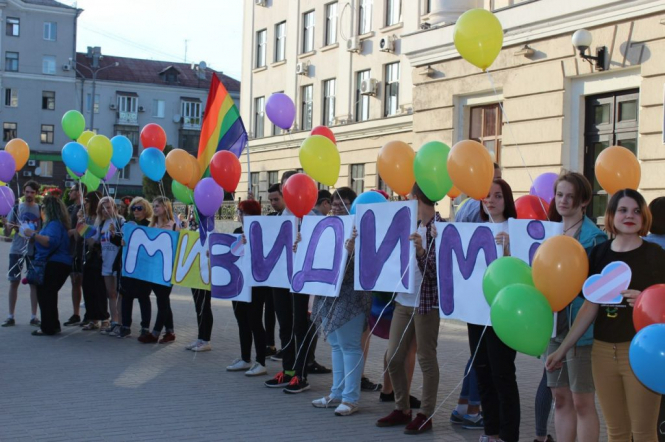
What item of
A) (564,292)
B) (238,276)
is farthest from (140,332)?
(564,292)

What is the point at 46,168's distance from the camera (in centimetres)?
7069

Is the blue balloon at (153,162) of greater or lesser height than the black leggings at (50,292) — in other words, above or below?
above

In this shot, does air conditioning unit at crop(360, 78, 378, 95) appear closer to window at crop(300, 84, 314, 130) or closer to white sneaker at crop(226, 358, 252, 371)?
window at crop(300, 84, 314, 130)

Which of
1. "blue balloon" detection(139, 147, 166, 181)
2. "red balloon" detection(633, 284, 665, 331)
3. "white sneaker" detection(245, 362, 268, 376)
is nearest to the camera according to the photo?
"red balloon" detection(633, 284, 665, 331)

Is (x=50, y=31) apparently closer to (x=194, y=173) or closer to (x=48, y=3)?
(x=48, y=3)

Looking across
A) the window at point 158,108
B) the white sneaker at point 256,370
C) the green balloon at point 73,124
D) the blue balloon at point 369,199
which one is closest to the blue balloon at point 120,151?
the green balloon at point 73,124

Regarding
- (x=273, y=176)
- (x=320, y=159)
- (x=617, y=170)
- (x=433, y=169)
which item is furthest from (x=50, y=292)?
(x=273, y=176)

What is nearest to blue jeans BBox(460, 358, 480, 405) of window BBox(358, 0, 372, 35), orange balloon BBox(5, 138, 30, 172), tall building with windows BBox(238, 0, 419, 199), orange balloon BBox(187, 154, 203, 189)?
orange balloon BBox(187, 154, 203, 189)

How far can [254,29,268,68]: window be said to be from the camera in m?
35.7

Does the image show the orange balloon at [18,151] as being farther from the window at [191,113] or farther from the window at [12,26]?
the window at [191,113]

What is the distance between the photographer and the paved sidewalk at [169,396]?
258 inches

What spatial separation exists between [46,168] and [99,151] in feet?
207

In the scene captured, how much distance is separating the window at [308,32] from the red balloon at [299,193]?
25.2 m

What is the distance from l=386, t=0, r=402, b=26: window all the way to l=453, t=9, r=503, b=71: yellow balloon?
20822mm
